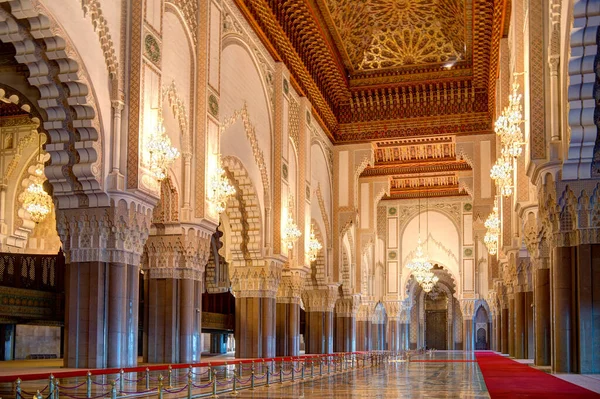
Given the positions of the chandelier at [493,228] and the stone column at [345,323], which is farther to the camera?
the stone column at [345,323]

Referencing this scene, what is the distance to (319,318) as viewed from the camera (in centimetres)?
2545

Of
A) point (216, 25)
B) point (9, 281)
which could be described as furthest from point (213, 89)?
point (9, 281)

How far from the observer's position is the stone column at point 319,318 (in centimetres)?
2527

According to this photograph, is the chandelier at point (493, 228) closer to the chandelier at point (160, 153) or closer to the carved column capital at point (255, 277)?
the carved column capital at point (255, 277)

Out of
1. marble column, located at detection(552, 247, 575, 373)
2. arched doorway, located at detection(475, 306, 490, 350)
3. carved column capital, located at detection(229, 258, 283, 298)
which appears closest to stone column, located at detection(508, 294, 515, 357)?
carved column capital, located at detection(229, 258, 283, 298)

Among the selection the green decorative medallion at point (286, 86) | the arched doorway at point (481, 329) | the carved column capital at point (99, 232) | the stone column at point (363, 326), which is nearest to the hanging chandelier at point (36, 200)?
the green decorative medallion at point (286, 86)

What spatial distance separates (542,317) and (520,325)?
19.0 feet

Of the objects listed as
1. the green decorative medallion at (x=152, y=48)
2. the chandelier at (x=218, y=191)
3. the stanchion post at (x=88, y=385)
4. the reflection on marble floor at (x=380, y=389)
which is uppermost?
the green decorative medallion at (x=152, y=48)

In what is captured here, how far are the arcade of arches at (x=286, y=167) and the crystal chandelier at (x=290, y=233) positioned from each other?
0.29 m

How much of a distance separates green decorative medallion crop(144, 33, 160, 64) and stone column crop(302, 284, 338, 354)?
1446cm

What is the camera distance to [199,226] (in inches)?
530

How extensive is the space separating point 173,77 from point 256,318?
7.30 metres

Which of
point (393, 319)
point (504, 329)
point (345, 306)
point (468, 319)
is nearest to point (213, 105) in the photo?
point (504, 329)

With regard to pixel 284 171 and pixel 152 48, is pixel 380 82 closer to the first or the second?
pixel 284 171
